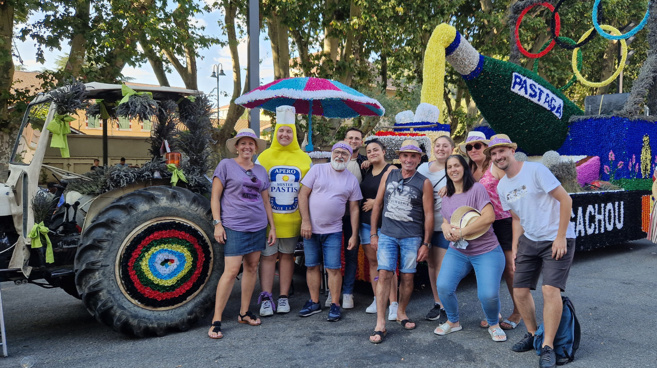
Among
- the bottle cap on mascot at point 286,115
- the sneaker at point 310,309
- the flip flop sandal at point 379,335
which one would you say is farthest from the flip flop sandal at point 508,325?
the bottle cap on mascot at point 286,115

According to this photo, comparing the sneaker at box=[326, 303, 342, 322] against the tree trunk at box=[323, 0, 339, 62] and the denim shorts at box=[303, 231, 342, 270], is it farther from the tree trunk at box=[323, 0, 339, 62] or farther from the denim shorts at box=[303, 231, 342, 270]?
the tree trunk at box=[323, 0, 339, 62]

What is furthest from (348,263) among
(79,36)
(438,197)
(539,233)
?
(79,36)

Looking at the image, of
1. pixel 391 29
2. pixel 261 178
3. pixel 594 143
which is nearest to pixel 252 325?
pixel 261 178

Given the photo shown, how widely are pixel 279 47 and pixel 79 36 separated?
511 cm

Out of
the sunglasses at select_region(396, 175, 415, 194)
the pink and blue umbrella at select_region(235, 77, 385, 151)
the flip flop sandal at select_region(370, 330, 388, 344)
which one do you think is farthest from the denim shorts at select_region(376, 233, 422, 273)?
the pink and blue umbrella at select_region(235, 77, 385, 151)

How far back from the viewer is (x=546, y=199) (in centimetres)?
352

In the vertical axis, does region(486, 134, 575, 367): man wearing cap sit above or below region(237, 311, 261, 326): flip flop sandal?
above

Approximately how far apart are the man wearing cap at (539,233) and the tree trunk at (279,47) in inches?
421

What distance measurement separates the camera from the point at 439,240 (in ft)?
14.6

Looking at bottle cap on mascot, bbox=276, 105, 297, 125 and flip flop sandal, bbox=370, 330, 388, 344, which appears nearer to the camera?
flip flop sandal, bbox=370, 330, 388, 344

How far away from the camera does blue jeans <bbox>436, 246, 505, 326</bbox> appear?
12.7 feet

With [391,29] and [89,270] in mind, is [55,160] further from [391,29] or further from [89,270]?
[391,29]

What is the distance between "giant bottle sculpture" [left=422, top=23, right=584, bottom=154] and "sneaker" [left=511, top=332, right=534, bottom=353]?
4671 millimetres

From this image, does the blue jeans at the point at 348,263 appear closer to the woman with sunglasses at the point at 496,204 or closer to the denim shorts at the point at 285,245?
the denim shorts at the point at 285,245
